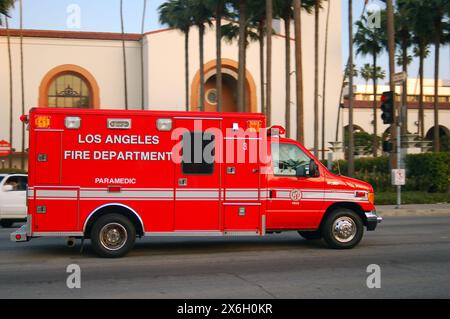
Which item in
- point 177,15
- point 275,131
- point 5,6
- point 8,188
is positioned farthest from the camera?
point 177,15

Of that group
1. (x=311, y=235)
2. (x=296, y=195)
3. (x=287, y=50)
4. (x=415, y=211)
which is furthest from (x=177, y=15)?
(x=296, y=195)

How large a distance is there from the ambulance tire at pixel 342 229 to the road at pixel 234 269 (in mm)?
249

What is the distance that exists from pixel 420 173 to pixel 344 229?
18751mm

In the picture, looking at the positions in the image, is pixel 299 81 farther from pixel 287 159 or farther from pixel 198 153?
pixel 198 153

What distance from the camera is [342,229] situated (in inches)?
465

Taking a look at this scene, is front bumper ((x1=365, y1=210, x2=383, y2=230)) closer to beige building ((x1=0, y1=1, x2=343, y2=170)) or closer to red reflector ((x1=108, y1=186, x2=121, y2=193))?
red reflector ((x1=108, y1=186, x2=121, y2=193))

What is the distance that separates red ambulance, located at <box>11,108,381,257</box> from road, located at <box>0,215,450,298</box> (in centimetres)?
63

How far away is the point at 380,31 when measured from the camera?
4666 centimetres

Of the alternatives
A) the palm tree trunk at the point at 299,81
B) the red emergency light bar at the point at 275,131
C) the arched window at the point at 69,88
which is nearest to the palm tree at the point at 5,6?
the palm tree trunk at the point at 299,81

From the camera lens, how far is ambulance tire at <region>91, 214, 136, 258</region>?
10.6 metres

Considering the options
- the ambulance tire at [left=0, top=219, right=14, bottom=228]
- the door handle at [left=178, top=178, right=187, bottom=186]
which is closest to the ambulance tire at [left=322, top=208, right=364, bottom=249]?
the door handle at [left=178, top=178, right=187, bottom=186]

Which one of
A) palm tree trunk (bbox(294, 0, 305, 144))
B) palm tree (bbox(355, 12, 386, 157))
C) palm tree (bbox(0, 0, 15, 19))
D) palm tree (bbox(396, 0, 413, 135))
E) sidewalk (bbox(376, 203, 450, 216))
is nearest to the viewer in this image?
sidewalk (bbox(376, 203, 450, 216))

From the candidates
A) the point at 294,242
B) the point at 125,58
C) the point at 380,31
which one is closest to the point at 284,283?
the point at 294,242
